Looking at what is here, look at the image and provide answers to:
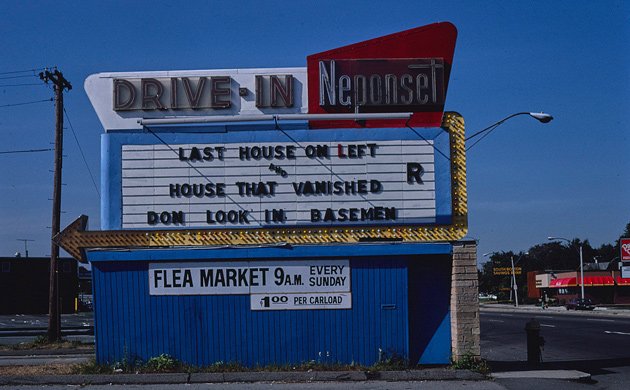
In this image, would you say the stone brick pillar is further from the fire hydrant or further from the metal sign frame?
the fire hydrant

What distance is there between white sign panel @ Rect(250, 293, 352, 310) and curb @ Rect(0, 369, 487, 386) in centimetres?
140

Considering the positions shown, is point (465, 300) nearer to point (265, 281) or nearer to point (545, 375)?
point (545, 375)

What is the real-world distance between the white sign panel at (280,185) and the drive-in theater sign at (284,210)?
28mm

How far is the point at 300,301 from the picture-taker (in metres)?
15.9

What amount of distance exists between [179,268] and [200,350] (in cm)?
164

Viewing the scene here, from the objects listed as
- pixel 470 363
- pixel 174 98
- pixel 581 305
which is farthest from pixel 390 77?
pixel 581 305

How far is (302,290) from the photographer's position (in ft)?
52.2

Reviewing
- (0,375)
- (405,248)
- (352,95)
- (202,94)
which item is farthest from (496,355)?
(0,375)

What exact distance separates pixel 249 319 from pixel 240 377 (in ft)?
4.54

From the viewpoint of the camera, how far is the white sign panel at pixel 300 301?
15836 millimetres

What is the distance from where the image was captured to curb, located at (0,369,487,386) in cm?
1467

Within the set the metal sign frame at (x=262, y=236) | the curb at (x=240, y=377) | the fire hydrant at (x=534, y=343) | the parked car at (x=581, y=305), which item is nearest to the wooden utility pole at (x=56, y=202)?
the metal sign frame at (x=262, y=236)

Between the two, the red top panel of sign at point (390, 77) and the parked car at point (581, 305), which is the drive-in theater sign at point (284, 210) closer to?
the red top panel of sign at point (390, 77)

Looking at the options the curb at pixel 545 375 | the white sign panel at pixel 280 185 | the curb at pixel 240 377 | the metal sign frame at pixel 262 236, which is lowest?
the curb at pixel 545 375
